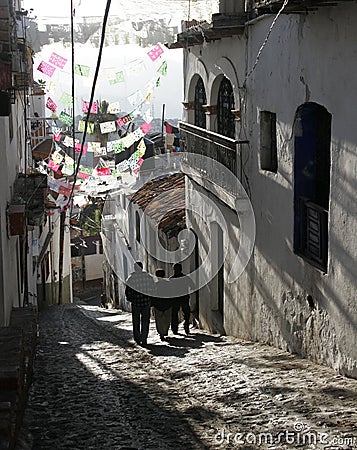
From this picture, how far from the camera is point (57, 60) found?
1638 centimetres

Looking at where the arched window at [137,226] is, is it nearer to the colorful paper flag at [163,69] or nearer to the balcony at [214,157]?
the colorful paper flag at [163,69]

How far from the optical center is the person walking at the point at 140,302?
1180cm

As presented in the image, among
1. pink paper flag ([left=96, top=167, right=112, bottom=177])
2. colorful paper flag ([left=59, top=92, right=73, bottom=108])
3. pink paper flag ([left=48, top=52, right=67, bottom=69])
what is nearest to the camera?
pink paper flag ([left=48, top=52, right=67, bottom=69])

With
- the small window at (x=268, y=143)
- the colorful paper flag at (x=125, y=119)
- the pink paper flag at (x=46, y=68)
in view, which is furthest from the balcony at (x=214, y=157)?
the colorful paper flag at (x=125, y=119)

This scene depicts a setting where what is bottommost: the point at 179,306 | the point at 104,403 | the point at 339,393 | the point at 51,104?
the point at 179,306

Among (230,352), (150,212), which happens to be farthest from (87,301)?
(230,352)

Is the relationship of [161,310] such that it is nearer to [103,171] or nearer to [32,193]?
[32,193]

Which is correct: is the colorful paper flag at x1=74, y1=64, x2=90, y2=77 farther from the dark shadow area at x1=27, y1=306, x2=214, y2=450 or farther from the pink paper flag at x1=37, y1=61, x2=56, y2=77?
the dark shadow area at x1=27, y1=306, x2=214, y2=450

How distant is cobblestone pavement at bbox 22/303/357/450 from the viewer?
5844mm

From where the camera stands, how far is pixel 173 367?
373 inches

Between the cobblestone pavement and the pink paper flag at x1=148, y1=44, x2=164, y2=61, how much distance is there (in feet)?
25.1

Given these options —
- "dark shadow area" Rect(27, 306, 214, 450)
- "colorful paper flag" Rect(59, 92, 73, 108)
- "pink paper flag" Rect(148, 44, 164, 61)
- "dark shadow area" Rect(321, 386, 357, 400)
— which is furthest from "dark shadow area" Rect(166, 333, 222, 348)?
"colorful paper flag" Rect(59, 92, 73, 108)

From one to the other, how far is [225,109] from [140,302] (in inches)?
163

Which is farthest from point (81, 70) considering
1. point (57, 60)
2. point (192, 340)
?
point (192, 340)
